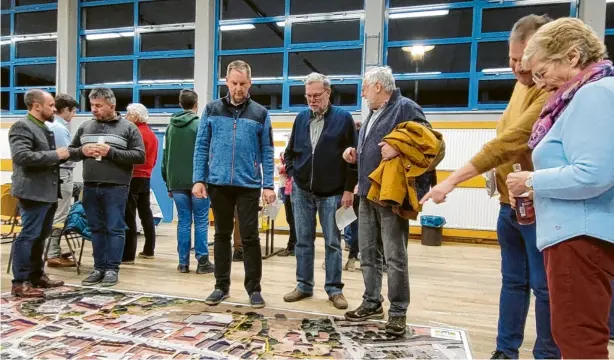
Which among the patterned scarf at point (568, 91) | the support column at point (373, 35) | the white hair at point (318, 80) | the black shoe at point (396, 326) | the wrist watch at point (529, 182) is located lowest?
the black shoe at point (396, 326)

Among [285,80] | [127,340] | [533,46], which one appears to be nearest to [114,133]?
[127,340]

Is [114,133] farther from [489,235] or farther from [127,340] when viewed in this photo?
[489,235]

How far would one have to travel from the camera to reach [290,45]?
22.5ft

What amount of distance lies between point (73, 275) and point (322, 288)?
2.03 meters

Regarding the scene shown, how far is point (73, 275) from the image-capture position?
3326 mm

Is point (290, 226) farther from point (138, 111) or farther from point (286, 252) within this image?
point (138, 111)

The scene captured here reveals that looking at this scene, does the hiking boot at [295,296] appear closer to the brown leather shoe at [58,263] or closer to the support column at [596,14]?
the brown leather shoe at [58,263]

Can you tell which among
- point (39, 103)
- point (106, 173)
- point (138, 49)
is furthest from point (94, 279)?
point (138, 49)

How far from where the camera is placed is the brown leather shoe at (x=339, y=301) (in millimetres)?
2613

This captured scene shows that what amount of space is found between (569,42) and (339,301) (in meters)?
1.99

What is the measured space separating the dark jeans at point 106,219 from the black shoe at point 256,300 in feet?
3.93

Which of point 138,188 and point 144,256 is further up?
point 138,188

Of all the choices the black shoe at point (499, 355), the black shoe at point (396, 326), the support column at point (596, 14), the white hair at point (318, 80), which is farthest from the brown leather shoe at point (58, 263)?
the support column at point (596, 14)

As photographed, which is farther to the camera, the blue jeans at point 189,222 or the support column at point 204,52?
the support column at point 204,52
